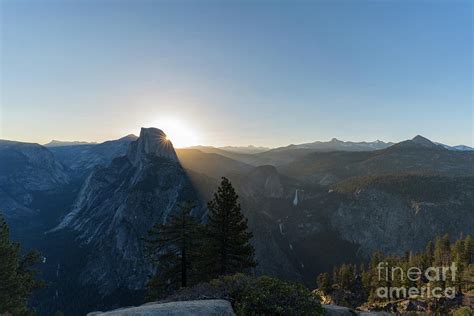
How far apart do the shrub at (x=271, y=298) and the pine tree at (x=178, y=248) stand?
16762mm

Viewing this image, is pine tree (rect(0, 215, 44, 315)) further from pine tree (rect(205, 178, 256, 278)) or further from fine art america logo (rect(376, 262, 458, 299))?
fine art america logo (rect(376, 262, 458, 299))

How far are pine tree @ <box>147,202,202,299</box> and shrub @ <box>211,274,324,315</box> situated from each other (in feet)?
55.0

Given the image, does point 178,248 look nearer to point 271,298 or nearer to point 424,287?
point 271,298

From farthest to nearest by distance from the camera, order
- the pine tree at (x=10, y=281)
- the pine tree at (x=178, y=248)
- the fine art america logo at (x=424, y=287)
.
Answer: the fine art america logo at (x=424, y=287), the pine tree at (x=178, y=248), the pine tree at (x=10, y=281)

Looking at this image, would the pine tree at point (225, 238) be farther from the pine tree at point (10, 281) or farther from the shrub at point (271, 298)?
the pine tree at point (10, 281)

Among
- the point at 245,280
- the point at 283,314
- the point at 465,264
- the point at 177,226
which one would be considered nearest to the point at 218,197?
the point at 177,226

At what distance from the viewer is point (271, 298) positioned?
16719 mm

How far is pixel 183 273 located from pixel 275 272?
158950 millimetres

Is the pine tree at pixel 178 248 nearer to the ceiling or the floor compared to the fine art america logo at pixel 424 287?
nearer to the ceiling

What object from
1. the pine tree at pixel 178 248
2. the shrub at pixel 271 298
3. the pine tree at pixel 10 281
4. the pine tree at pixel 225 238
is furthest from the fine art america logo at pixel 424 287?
the pine tree at pixel 10 281

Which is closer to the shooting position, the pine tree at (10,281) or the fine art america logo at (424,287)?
the pine tree at (10,281)

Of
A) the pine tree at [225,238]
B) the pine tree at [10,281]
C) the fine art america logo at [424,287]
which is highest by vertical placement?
the pine tree at [225,238]

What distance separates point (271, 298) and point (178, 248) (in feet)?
69.5

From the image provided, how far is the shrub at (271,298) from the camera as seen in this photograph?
16.3 m
